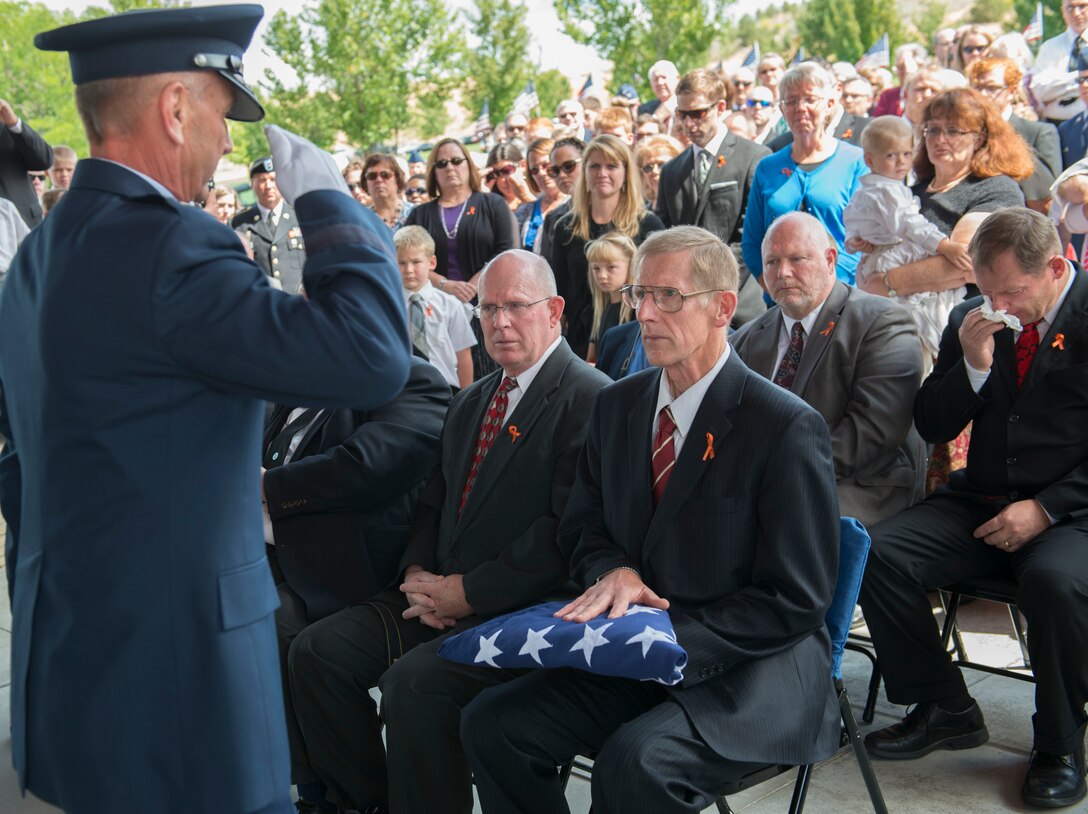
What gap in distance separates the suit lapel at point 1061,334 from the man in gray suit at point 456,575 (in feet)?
4.54

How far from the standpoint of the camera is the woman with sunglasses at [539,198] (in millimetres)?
7430

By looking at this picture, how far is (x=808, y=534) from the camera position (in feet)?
9.03

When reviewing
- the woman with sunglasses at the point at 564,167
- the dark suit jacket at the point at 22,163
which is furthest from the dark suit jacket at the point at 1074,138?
the dark suit jacket at the point at 22,163

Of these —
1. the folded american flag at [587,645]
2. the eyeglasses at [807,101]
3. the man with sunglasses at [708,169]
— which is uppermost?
the eyeglasses at [807,101]

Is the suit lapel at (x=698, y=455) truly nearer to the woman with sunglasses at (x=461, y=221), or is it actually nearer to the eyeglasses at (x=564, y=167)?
the woman with sunglasses at (x=461, y=221)

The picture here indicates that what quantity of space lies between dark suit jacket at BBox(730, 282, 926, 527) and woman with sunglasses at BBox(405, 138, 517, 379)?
10.7 ft

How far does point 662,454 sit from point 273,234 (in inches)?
235

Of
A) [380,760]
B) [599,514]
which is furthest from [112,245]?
[380,760]

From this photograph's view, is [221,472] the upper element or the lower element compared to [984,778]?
upper

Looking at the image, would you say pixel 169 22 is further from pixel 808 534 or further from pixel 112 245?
pixel 808 534

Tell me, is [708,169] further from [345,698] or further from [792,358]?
[345,698]

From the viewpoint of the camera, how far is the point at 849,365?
404cm

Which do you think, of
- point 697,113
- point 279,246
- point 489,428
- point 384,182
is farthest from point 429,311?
point 489,428

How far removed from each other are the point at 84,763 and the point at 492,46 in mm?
36475
